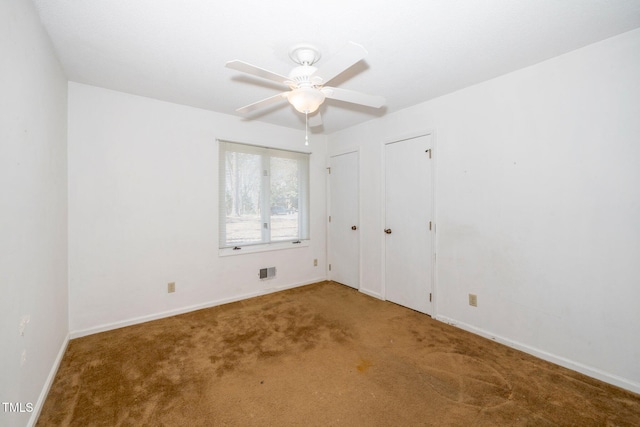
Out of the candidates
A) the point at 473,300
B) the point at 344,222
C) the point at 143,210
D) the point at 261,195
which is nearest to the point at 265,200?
the point at 261,195

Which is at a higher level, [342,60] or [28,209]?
[342,60]

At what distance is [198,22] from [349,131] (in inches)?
103

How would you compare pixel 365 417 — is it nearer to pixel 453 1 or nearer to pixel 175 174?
pixel 453 1

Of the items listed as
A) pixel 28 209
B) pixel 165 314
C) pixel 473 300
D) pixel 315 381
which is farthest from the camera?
pixel 165 314

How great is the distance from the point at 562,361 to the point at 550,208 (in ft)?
4.03

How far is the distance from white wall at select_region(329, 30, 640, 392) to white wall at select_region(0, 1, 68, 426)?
3295mm

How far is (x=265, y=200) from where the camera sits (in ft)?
12.4

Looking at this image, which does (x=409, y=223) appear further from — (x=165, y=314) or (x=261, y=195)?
(x=165, y=314)

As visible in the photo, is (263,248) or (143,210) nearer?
(143,210)

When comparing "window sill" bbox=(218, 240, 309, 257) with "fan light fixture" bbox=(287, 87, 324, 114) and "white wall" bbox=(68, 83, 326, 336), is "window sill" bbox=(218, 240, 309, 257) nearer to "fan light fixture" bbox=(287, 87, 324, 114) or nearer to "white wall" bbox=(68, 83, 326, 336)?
"white wall" bbox=(68, 83, 326, 336)

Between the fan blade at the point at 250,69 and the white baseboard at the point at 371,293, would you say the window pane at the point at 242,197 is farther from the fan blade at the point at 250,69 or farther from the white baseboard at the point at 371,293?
the fan blade at the point at 250,69

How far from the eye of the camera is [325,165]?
441 centimetres

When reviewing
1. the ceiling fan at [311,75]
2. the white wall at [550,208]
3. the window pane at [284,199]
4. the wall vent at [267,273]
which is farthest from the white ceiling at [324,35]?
the wall vent at [267,273]

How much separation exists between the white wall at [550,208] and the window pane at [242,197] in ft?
7.76
